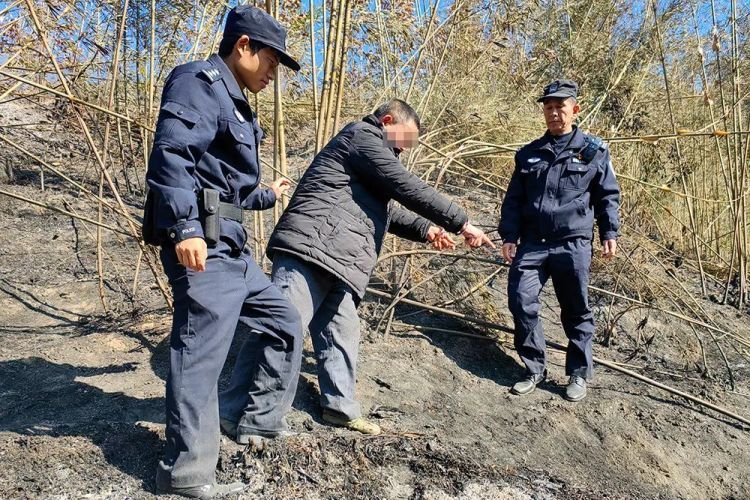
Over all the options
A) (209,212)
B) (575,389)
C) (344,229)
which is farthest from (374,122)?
(575,389)

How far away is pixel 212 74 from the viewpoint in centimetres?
210

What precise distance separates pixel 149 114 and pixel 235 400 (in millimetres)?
2100

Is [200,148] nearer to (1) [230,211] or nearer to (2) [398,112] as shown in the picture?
(1) [230,211]

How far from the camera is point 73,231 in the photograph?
16.1 feet

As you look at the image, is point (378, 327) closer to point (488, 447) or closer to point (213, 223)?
point (488, 447)

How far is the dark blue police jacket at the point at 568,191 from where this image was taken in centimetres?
350

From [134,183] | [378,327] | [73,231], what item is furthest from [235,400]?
[134,183]

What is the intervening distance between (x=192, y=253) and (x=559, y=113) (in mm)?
2281

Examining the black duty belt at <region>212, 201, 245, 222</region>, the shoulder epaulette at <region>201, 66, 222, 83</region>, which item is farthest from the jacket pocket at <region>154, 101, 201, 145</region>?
the black duty belt at <region>212, 201, 245, 222</region>

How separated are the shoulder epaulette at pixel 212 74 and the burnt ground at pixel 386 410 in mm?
1302

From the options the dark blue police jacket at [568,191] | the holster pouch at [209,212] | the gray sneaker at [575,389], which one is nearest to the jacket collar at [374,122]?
the holster pouch at [209,212]

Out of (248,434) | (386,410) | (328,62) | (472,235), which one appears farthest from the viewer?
(328,62)

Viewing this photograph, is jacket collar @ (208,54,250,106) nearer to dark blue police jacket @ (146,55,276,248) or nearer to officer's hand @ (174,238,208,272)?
dark blue police jacket @ (146,55,276,248)

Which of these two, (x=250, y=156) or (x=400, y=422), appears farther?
(x=400, y=422)
